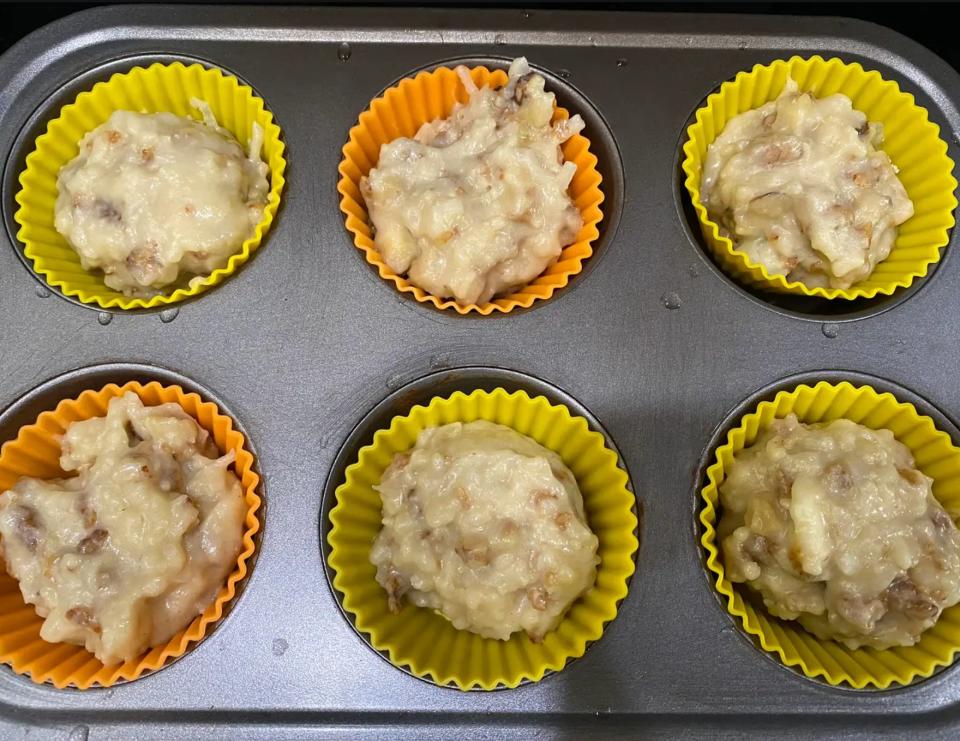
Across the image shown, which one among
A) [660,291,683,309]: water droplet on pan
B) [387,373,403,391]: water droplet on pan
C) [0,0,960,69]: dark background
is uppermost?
[0,0,960,69]: dark background

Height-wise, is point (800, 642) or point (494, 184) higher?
point (494, 184)

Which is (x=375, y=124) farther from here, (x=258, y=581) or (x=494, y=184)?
(x=258, y=581)

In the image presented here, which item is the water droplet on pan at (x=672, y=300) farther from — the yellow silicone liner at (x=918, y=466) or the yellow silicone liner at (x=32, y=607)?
the yellow silicone liner at (x=32, y=607)

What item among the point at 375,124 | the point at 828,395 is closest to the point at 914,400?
the point at 828,395

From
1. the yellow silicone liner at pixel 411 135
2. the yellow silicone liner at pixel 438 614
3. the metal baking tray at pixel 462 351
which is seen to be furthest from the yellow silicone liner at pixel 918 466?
the yellow silicone liner at pixel 411 135

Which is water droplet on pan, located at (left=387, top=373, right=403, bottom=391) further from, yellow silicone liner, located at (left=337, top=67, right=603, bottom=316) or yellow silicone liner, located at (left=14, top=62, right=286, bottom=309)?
yellow silicone liner, located at (left=14, top=62, right=286, bottom=309)

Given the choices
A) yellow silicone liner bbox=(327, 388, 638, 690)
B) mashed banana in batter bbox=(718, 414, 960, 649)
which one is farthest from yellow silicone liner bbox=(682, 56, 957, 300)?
yellow silicone liner bbox=(327, 388, 638, 690)
